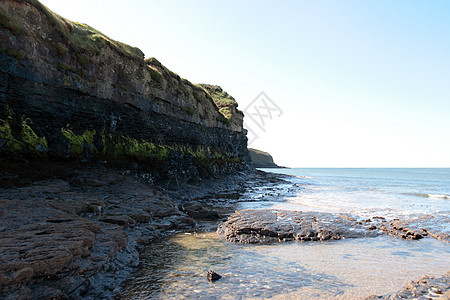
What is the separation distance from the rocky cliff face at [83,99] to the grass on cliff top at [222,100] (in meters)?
22.8

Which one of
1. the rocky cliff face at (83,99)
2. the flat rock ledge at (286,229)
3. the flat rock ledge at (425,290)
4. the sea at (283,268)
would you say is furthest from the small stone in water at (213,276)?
the rocky cliff face at (83,99)

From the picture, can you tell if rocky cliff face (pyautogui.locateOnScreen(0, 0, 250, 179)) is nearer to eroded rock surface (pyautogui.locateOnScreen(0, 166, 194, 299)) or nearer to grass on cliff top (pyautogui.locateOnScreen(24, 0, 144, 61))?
grass on cliff top (pyautogui.locateOnScreen(24, 0, 144, 61))

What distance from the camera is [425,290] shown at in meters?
6.06

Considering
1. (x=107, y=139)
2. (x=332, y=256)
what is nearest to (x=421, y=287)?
(x=332, y=256)

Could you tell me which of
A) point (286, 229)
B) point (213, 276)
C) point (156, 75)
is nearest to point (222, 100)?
point (156, 75)

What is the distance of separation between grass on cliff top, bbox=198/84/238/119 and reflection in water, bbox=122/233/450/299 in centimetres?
4439

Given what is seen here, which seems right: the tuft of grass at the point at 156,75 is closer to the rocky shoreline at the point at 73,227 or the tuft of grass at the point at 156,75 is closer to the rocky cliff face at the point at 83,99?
the rocky cliff face at the point at 83,99

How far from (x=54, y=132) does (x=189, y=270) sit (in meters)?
14.1

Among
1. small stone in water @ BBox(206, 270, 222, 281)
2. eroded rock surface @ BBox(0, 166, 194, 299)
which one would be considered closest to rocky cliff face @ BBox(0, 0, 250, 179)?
eroded rock surface @ BBox(0, 166, 194, 299)

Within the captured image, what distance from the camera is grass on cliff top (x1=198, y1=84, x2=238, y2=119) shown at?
55456mm

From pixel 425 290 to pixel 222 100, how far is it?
5834 cm

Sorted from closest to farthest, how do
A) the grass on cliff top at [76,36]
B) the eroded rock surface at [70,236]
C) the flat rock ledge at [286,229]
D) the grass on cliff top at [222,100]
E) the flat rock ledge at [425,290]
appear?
the eroded rock surface at [70,236]
the flat rock ledge at [425,290]
the flat rock ledge at [286,229]
the grass on cliff top at [76,36]
the grass on cliff top at [222,100]

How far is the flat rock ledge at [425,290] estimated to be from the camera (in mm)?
5781

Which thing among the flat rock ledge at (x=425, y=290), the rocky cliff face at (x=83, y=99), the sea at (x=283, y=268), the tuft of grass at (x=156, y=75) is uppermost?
the tuft of grass at (x=156, y=75)
